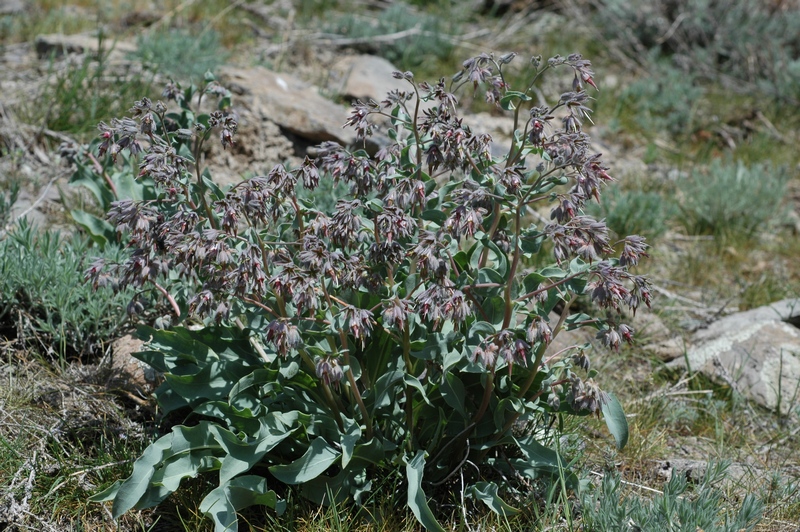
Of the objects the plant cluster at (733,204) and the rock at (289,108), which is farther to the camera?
the plant cluster at (733,204)

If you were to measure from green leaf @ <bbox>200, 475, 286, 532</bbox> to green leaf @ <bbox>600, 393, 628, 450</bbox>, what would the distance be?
3.74ft

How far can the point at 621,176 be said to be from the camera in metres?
6.17

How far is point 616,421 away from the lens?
2770 mm

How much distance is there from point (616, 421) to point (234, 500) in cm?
132

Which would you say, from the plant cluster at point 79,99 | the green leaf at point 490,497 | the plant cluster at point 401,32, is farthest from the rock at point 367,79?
the green leaf at point 490,497

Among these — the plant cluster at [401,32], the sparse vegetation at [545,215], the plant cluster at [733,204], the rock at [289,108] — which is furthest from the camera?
the plant cluster at [401,32]

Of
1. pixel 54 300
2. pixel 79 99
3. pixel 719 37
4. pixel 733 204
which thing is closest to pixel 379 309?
pixel 54 300

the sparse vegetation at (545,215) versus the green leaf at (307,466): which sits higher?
the green leaf at (307,466)

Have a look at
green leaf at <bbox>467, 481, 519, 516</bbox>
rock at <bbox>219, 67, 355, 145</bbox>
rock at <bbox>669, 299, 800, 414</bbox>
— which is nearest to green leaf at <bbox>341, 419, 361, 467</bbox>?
green leaf at <bbox>467, 481, 519, 516</bbox>

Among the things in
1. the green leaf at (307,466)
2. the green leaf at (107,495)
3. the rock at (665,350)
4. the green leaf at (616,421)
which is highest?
the green leaf at (616,421)

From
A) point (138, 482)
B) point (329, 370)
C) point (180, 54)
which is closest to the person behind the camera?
point (329, 370)

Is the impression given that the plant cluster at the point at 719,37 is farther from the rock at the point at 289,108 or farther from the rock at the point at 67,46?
the rock at the point at 67,46

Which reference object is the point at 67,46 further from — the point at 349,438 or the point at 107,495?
the point at 349,438

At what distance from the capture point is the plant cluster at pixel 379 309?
2494 mm
